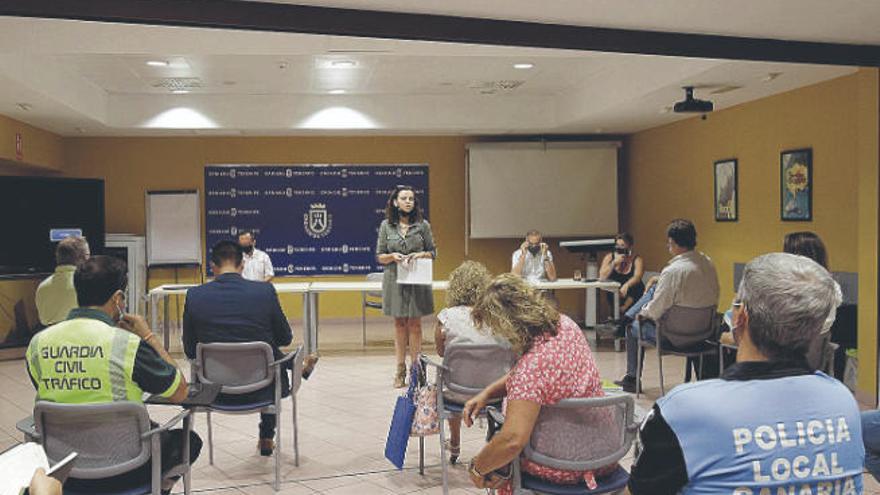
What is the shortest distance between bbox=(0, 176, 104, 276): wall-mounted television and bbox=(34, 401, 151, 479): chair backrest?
22.3 feet

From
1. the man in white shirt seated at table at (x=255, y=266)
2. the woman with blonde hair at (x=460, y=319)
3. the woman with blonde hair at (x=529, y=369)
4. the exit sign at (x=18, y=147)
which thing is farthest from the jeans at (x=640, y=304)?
the exit sign at (x=18, y=147)

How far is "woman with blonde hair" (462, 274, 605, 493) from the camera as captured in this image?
2.60 metres

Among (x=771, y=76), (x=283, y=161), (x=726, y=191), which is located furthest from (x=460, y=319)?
(x=283, y=161)

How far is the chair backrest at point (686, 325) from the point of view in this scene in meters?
5.95

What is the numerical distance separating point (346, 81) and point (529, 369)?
680 cm

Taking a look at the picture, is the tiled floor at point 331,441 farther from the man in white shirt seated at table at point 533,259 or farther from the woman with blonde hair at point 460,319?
the man in white shirt seated at table at point 533,259

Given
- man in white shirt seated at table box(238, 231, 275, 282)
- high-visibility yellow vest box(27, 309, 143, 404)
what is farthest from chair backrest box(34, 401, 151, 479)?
man in white shirt seated at table box(238, 231, 275, 282)

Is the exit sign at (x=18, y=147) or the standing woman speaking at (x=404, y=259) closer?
the standing woman speaking at (x=404, y=259)

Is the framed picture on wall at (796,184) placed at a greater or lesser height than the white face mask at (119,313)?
greater

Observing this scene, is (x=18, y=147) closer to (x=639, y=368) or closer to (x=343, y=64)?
(x=343, y=64)

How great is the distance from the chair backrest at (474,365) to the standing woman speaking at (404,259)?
2.60 metres

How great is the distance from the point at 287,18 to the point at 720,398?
11.3 ft

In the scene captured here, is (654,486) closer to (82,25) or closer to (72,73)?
(82,25)

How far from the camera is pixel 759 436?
150cm
